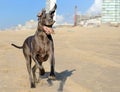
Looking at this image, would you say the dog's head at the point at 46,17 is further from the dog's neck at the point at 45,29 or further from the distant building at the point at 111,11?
the distant building at the point at 111,11

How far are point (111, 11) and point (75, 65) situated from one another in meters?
23.4

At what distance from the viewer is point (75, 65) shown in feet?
52.1

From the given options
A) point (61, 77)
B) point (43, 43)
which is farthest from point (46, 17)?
point (61, 77)

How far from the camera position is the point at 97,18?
41.8 meters

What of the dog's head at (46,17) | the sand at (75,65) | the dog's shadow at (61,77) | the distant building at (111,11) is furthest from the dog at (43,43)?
the distant building at (111,11)

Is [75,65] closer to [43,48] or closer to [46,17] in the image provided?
[43,48]

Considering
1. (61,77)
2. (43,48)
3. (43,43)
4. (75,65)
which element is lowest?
(75,65)

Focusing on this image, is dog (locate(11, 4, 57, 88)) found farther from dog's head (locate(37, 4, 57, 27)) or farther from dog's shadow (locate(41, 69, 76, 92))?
dog's shadow (locate(41, 69, 76, 92))

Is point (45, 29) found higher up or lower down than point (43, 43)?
higher up

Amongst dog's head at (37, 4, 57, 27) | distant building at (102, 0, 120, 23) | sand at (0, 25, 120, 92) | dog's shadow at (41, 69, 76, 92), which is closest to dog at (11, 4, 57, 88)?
dog's head at (37, 4, 57, 27)

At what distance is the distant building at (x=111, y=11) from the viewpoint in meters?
38.6

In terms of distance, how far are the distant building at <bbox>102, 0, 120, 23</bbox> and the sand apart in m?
10.9

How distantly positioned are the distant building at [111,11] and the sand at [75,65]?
1093cm

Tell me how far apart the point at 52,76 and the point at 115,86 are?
1.86 metres
